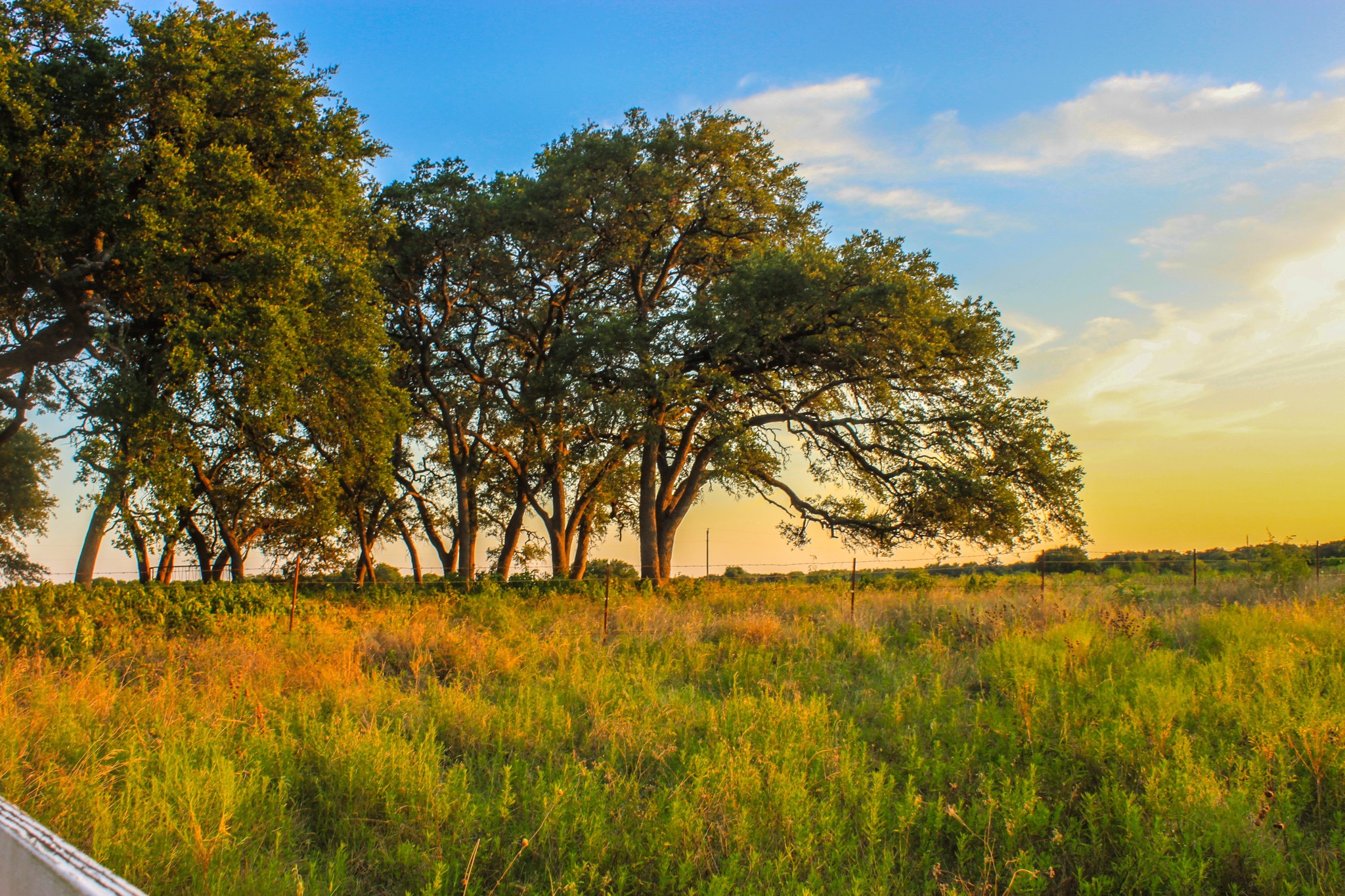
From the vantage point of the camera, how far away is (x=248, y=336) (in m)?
16.9

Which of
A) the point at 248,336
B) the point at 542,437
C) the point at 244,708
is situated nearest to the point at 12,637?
the point at 244,708

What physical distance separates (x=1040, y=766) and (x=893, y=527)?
17032mm

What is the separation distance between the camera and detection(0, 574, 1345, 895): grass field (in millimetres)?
4531

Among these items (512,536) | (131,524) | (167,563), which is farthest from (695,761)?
(167,563)

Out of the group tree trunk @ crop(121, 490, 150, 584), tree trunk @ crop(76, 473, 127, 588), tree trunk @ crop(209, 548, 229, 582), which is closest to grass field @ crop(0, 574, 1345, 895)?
tree trunk @ crop(121, 490, 150, 584)

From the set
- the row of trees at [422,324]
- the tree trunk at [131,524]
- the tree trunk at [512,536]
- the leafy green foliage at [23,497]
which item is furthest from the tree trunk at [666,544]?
the leafy green foliage at [23,497]

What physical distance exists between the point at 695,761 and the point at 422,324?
2445 cm

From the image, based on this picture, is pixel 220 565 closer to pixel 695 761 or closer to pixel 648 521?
pixel 648 521

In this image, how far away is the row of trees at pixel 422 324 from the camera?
17.4m

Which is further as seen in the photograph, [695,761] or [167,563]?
[167,563]

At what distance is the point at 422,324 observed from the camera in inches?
1078

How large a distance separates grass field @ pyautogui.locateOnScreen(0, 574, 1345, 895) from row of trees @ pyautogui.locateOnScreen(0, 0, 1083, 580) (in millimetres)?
9411

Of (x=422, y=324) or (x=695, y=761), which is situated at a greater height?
(x=422, y=324)

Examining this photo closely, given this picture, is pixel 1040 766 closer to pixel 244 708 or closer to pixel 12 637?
pixel 244 708
